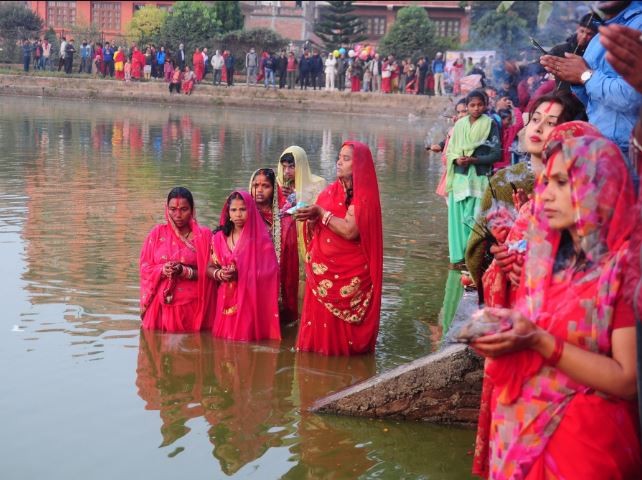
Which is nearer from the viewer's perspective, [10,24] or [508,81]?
[508,81]

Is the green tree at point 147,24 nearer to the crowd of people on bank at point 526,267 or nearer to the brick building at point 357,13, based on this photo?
the brick building at point 357,13

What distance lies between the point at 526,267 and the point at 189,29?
42160mm

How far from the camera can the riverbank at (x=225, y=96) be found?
33250 millimetres

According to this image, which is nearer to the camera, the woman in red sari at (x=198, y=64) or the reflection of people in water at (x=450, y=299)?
the reflection of people in water at (x=450, y=299)

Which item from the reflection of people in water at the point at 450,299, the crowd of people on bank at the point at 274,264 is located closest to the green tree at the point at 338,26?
the reflection of people in water at the point at 450,299

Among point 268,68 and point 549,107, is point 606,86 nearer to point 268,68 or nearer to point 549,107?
point 549,107

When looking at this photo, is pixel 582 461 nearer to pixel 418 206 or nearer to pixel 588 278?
pixel 588 278

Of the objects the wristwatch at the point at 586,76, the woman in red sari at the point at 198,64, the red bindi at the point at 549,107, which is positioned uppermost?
the woman in red sari at the point at 198,64

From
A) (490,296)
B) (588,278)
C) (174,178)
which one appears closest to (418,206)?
(174,178)

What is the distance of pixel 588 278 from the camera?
287 cm

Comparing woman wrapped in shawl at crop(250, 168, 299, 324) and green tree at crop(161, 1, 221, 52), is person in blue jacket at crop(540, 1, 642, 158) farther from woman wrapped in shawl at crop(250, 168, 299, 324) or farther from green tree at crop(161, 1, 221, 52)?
green tree at crop(161, 1, 221, 52)

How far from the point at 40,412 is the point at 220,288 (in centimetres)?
183

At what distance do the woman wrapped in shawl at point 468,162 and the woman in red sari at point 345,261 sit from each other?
2.65 m

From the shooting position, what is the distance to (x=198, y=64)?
123ft
